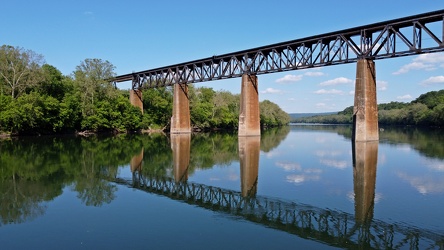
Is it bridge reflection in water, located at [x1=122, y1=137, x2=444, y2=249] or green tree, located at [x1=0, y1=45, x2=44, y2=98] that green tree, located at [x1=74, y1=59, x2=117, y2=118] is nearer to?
green tree, located at [x1=0, y1=45, x2=44, y2=98]

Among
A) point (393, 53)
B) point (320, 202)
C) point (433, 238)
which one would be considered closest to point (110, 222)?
point (320, 202)

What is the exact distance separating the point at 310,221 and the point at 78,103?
58753mm

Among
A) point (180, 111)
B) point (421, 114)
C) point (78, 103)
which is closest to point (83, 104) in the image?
point (78, 103)

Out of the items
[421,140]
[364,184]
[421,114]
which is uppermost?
[421,114]

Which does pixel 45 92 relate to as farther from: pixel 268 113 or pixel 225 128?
pixel 268 113

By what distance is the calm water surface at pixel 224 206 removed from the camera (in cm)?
935

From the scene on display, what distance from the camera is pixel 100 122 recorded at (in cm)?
6544

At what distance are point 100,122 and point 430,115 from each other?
94.6 meters

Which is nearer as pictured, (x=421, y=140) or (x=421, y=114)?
(x=421, y=140)

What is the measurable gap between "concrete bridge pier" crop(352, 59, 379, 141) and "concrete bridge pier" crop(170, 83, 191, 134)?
34.6m

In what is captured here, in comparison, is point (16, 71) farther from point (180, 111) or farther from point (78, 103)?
point (180, 111)

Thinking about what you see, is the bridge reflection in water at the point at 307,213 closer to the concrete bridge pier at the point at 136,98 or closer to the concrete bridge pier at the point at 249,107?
the concrete bridge pier at the point at 249,107

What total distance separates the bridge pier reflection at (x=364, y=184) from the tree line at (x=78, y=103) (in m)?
43.8

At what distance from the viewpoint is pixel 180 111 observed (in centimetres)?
6600
